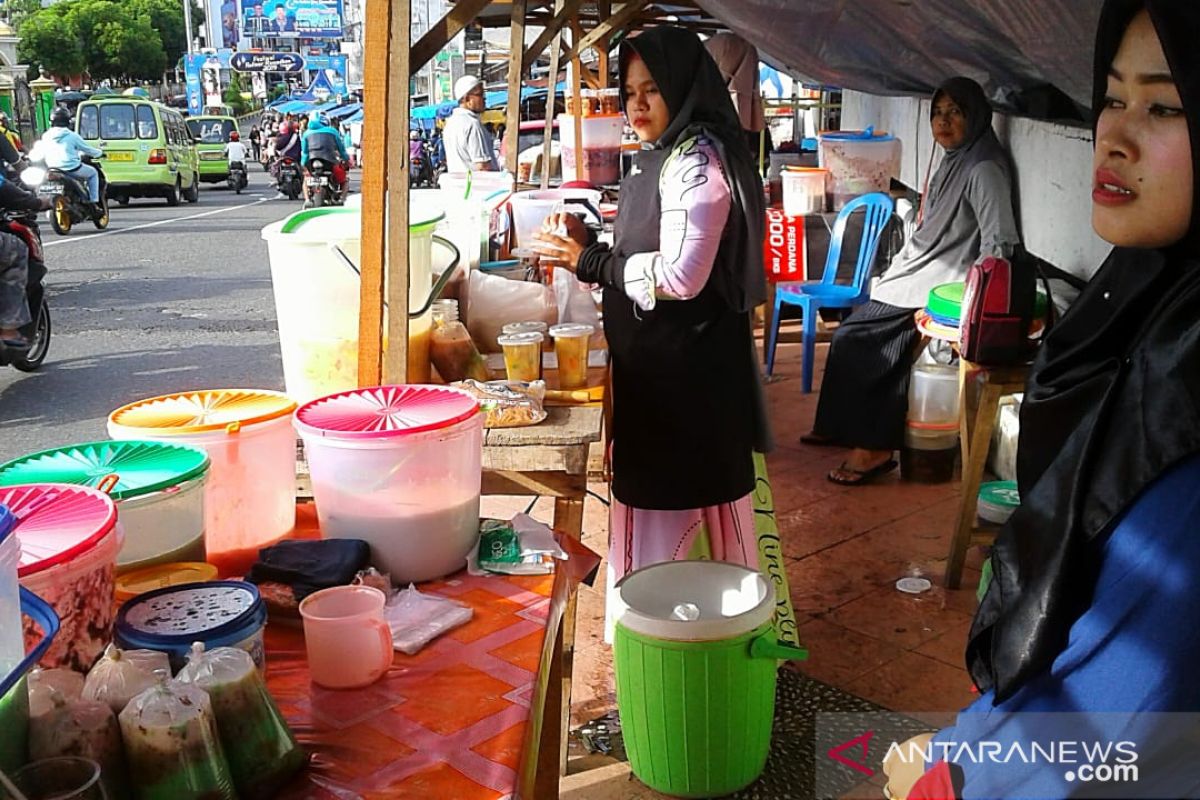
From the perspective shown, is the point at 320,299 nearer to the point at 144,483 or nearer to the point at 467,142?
the point at 144,483

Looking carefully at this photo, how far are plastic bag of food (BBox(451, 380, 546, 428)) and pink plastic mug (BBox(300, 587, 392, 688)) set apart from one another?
888 mm

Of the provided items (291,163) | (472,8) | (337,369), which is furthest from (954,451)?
(291,163)

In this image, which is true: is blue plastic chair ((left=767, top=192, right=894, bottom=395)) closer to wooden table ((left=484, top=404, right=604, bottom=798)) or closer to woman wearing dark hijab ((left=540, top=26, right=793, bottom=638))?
woman wearing dark hijab ((left=540, top=26, right=793, bottom=638))

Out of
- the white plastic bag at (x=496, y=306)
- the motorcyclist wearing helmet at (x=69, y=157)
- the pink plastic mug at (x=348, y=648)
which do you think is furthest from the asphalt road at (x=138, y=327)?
the pink plastic mug at (x=348, y=648)

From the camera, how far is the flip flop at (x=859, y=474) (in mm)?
4727

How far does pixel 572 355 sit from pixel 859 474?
2.45m

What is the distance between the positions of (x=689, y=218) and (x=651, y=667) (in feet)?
3.57

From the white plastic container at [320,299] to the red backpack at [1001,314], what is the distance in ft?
6.08

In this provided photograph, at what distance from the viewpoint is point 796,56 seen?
21.1 ft

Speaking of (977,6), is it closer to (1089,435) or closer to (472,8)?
(472,8)

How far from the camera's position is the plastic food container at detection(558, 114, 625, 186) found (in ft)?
24.0

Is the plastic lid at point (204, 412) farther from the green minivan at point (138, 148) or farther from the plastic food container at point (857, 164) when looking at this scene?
the green minivan at point (138, 148)

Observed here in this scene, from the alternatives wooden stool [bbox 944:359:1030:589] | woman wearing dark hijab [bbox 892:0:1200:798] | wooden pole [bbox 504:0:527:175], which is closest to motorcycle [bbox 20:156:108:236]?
wooden pole [bbox 504:0:527:175]

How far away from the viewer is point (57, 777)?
3.42ft
